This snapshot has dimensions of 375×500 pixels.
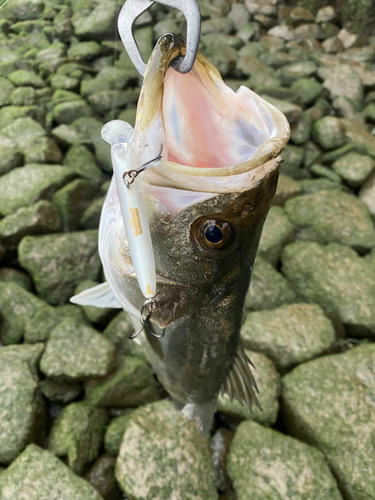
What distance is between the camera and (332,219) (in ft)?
7.09

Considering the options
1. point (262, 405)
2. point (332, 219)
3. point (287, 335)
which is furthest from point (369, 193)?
point (262, 405)

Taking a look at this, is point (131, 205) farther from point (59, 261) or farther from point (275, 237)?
point (275, 237)

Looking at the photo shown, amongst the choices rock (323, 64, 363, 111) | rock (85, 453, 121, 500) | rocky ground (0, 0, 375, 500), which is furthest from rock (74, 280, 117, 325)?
rock (323, 64, 363, 111)

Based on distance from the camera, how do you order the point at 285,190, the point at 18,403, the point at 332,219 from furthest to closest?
the point at 285,190 → the point at 332,219 → the point at 18,403

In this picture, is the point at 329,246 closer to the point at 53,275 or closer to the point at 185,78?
the point at 53,275

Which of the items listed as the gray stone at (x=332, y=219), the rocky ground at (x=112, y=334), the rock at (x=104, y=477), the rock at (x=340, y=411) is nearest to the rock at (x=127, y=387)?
the rocky ground at (x=112, y=334)

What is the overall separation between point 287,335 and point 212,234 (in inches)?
45.8

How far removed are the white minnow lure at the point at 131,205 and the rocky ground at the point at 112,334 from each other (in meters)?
0.56

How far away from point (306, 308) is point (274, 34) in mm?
2177

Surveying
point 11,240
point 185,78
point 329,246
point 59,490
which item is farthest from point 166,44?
point 329,246

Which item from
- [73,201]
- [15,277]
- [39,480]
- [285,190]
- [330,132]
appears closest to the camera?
[39,480]

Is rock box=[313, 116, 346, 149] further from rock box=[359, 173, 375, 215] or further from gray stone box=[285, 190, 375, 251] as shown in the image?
gray stone box=[285, 190, 375, 251]

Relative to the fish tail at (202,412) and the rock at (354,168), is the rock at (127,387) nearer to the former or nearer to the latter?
the fish tail at (202,412)

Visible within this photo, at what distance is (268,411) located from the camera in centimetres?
140
